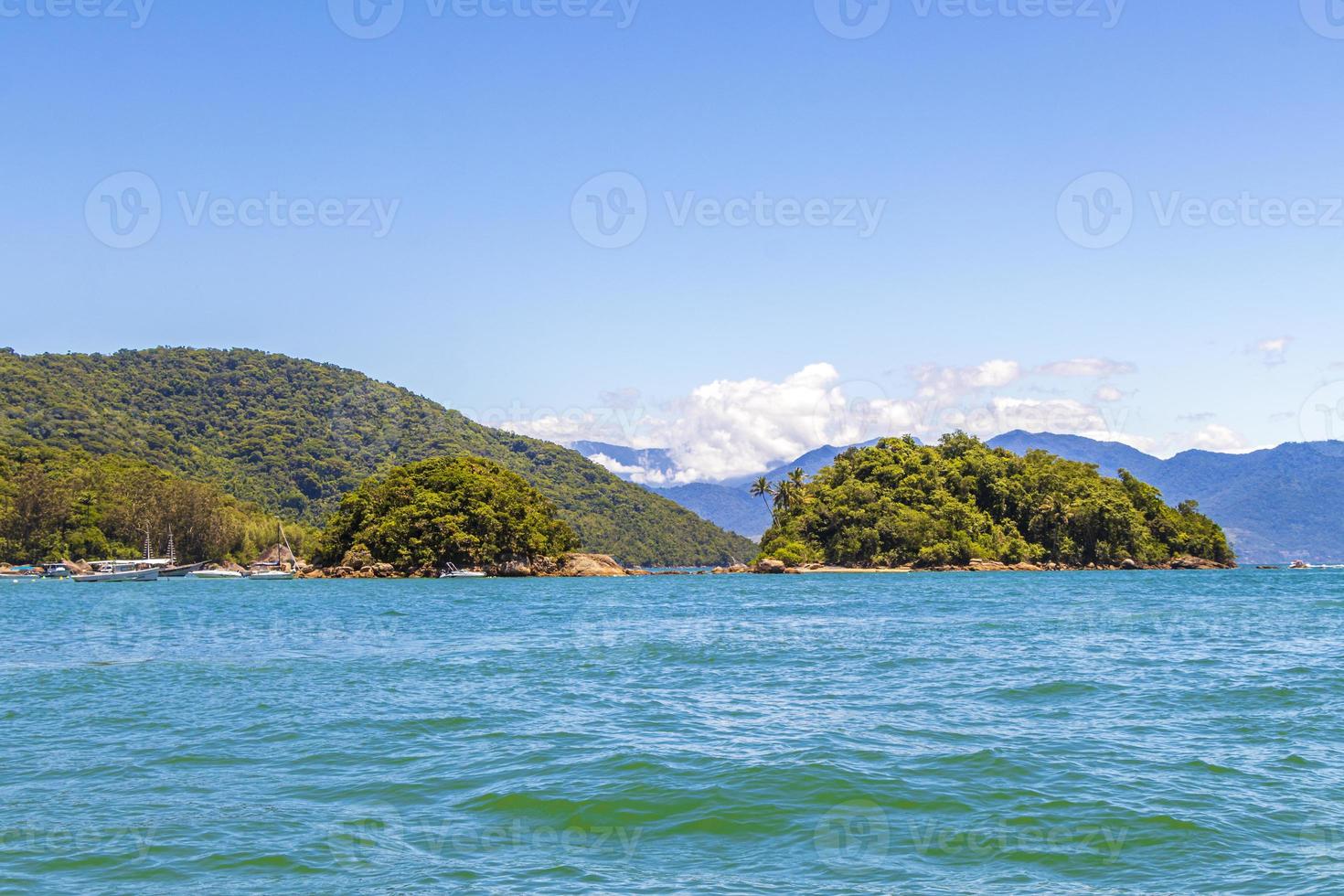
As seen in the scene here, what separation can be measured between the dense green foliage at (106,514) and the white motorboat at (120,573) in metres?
13.5

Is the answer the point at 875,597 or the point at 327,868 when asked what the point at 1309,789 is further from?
the point at 875,597

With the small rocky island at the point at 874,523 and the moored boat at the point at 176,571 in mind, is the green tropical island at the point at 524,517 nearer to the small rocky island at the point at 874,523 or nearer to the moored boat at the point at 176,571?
the small rocky island at the point at 874,523

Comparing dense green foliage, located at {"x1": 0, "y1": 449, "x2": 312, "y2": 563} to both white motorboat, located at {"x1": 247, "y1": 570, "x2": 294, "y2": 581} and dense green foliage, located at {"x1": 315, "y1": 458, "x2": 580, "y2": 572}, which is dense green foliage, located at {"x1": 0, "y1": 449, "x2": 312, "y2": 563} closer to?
white motorboat, located at {"x1": 247, "y1": 570, "x2": 294, "y2": 581}

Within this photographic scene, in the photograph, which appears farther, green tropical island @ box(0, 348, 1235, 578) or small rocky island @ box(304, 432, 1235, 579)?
green tropical island @ box(0, 348, 1235, 578)

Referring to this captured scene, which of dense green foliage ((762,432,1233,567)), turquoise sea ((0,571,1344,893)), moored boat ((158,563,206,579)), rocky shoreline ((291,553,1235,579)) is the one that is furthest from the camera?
dense green foliage ((762,432,1233,567))

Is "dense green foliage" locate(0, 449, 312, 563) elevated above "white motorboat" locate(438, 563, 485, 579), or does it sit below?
above

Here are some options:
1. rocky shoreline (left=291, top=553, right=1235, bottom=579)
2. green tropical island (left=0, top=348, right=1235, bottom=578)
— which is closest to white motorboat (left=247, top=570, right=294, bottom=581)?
rocky shoreline (left=291, top=553, right=1235, bottom=579)

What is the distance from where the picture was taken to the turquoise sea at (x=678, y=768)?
11.5m

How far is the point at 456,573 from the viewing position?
4815 inches

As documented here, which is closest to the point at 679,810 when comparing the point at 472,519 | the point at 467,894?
the point at 467,894

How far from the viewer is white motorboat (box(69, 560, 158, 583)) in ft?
370

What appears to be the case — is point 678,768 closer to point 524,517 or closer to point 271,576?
point 524,517

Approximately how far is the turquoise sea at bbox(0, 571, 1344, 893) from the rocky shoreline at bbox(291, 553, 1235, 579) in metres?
89.3

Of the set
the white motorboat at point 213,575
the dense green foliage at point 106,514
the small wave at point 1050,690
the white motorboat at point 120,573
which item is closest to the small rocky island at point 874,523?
the white motorboat at point 213,575
